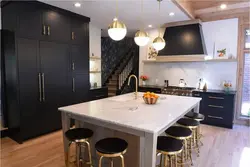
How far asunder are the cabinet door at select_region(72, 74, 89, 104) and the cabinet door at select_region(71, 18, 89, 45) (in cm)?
86

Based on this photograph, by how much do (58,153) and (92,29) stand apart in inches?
147

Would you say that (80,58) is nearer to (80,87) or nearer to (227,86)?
(80,87)

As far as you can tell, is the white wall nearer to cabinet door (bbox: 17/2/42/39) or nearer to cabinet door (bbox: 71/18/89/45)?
cabinet door (bbox: 71/18/89/45)

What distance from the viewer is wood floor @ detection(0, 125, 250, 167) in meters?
2.60

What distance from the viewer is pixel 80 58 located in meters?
4.27

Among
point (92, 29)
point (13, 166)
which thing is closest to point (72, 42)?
point (92, 29)

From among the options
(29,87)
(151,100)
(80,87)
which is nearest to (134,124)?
(151,100)

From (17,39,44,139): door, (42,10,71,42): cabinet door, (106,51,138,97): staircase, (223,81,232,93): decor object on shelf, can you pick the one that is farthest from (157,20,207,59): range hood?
(17,39,44,139): door

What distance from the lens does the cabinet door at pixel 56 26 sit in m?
3.50

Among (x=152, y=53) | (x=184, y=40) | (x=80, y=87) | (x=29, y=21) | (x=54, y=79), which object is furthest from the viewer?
(x=152, y=53)

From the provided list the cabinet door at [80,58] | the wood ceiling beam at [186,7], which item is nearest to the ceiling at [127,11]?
the wood ceiling beam at [186,7]

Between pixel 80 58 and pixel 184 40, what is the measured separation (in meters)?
2.93

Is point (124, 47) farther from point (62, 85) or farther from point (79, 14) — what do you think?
point (62, 85)

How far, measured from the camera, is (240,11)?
4188 mm
